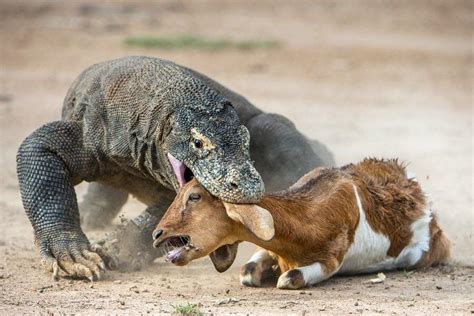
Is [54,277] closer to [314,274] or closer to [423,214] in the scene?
[314,274]

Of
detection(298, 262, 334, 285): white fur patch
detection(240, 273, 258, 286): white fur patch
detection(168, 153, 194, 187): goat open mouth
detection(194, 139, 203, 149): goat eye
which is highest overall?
detection(194, 139, 203, 149): goat eye

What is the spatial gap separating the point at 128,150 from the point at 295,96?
783 cm

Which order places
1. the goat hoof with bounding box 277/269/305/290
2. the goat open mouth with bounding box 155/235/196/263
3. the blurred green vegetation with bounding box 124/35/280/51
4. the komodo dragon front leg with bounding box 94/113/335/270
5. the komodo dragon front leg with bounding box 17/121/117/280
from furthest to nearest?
the blurred green vegetation with bounding box 124/35/280/51, the komodo dragon front leg with bounding box 94/113/335/270, the komodo dragon front leg with bounding box 17/121/117/280, the goat hoof with bounding box 277/269/305/290, the goat open mouth with bounding box 155/235/196/263

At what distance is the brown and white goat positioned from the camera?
6793 mm

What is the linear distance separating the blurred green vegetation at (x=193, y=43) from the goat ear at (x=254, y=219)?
1184cm

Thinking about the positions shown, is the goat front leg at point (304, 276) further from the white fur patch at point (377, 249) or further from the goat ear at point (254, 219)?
the goat ear at point (254, 219)

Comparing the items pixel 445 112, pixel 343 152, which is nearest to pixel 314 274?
pixel 343 152

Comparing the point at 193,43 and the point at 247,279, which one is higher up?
the point at 193,43

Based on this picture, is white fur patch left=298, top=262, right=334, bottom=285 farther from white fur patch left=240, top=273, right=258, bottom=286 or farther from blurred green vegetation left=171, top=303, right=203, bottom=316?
blurred green vegetation left=171, top=303, right=203, bottom=316

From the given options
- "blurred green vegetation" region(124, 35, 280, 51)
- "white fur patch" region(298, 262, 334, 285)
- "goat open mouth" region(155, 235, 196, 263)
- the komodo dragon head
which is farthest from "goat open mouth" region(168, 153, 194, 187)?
"blurred green vegetation" region(124, 35, 280, 51)

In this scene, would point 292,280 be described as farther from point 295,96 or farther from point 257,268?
point 295,96

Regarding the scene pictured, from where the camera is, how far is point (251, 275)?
24.4 ft

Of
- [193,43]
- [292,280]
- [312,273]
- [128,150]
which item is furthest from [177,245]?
[193,43]

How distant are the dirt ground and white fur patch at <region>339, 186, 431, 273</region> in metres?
0.10
